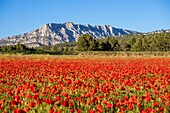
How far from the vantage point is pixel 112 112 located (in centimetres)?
602

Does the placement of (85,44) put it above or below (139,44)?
above

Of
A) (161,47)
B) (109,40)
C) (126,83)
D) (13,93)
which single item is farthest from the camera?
(109,40)

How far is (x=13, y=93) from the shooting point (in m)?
7.60

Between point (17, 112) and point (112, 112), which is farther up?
point (17, 112)

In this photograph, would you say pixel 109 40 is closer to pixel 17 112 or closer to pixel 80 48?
pixel 80 48

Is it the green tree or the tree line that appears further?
the green tree

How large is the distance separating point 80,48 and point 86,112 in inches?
4930

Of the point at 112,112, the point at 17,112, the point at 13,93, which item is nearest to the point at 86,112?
the point at 112,112

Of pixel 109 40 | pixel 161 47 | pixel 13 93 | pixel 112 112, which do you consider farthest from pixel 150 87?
pixel 109 40

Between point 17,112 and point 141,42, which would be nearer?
point 17,112

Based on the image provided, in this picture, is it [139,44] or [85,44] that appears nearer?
[139,44]

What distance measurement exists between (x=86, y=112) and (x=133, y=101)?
0.96 meters

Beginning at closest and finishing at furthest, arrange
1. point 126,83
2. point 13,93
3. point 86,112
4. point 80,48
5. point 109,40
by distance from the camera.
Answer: point 86,112 < point 13,93 < point 126,83 < point 80,48 < point 109,40

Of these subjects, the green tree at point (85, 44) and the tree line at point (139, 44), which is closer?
the tree line at point (139, 44)
